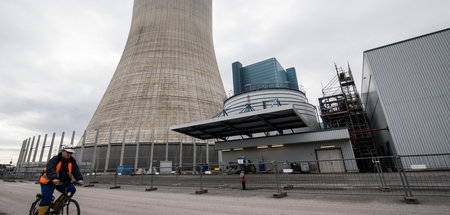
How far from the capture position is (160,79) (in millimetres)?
28391

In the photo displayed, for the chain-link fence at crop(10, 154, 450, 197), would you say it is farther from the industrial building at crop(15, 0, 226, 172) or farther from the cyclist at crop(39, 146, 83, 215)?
the industrial building at crop(15, 0, 226, 172)

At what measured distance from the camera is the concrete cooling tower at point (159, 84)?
88.0ft

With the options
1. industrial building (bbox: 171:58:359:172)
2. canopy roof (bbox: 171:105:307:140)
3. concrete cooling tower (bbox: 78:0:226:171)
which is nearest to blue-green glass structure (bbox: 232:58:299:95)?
concrete cooling tower (bbox: 78:0:226:171)

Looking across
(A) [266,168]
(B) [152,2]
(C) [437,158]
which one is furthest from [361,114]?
(B) [152,2]

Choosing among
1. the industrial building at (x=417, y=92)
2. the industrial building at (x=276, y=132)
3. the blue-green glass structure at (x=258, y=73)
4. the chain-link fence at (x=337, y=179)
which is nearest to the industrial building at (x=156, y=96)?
the industrial building at (x=276, y=132)

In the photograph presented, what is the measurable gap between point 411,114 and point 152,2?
117ft

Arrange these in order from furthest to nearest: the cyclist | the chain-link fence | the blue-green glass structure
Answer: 1. the blue-green glass structure
2. the chain-link fence
3. the cyclist

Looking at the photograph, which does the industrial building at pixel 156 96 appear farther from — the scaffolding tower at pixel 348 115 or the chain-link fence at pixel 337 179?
the scaffolding tower at pixel 348 115

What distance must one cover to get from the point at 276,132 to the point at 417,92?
1099cm

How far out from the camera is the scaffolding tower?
75.2 ft

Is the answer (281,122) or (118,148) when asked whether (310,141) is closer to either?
(281,122)

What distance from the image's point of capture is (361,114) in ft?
81.2

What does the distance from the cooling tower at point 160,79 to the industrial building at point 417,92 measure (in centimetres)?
2033

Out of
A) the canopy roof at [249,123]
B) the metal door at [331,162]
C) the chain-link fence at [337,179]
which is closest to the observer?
the chain-link fence at [337,179]
